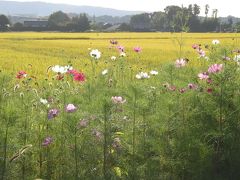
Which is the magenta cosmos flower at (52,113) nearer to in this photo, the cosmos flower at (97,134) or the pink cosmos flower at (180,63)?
the cosmos flower at (97,134)

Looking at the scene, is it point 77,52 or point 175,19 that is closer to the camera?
point 175,19

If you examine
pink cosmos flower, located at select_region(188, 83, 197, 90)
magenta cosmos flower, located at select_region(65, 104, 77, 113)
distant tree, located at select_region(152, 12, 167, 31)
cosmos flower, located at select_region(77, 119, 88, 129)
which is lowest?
cosmos flower, located at select_region(77, 119, 88, 129)

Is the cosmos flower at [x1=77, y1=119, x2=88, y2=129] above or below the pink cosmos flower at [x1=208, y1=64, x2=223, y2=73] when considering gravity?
below

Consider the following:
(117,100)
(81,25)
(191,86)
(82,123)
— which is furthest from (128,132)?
(81,25)

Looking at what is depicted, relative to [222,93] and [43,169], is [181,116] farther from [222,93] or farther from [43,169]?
[43,169]

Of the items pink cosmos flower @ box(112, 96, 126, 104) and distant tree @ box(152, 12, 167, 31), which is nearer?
pink cosmos flower @ box(112, 96, 126, 104)

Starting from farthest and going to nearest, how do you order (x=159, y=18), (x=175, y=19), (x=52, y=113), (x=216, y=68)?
(x=159, y=18)
(x=175, y=19)
(x=216, y=68)
(x=52, y=113)

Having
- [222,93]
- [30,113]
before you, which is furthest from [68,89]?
[222,93]

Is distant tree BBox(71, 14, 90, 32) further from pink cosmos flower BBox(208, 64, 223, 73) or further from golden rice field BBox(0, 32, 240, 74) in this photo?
pink cosmos flower BBox(208, 64, 223, 73)

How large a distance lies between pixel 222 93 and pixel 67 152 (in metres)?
1.42

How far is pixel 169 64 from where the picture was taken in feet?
15.3

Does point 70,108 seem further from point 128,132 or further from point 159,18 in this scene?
point 159,18

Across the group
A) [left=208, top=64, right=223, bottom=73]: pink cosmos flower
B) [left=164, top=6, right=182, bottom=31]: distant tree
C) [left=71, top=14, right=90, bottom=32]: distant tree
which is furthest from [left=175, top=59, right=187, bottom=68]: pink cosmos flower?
[left=71, top=14, right=90, bottom=32]: distant tree

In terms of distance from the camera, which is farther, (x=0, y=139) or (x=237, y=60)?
(x=237, y=60)
